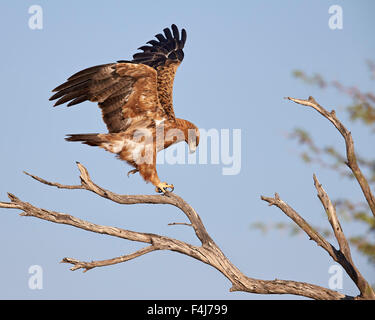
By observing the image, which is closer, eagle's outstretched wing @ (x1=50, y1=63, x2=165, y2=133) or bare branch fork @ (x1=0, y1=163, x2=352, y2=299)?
bare branch fork @ (x1=0, y1=163, x2=352, y2=299)

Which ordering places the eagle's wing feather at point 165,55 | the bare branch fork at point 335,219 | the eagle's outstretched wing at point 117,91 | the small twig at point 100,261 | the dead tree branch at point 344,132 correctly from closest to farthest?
the small twig at point 100,261, the bare branch fork at point 335,219, the dead tree branch at point 344,132, the eagle's outstretched wing at point 117,91, the eagle's wing feather at point 165,55

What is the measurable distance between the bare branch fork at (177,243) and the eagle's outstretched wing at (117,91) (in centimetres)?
134

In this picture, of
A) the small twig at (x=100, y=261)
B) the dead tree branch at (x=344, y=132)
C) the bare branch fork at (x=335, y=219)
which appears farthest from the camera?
the dead tree branch at (x=344, y=132)

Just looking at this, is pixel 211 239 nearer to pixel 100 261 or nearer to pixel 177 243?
pixel 177 243

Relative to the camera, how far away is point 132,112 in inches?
332

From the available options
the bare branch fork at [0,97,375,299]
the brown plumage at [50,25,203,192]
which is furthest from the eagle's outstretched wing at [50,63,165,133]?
the bare branch fork at [0,97,375,299]

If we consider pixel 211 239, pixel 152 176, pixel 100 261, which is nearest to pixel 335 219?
pixel 211 239

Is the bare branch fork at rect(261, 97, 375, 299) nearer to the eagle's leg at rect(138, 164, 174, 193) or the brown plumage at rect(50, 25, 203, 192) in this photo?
the eagle's leg at rect(138, 164, 174, 193)

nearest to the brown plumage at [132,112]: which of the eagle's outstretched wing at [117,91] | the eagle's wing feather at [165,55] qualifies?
the eagle's outstretched wing at [117,91]

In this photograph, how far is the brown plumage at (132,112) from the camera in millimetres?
7980

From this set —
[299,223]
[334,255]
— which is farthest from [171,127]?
[334,255]

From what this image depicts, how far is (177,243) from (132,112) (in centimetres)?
220

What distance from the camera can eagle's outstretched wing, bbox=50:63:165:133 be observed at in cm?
794

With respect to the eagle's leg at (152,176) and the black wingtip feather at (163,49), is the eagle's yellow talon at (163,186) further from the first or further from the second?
the black wingtip feather at (163,49)
